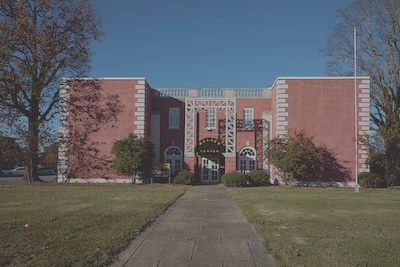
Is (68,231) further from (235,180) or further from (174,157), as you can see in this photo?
(174,157)

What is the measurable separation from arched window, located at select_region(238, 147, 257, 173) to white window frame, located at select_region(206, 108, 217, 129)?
9.91 ft

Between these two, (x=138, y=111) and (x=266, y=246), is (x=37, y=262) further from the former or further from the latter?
(x=138, y=111)

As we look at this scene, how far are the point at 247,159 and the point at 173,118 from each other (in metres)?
6.58

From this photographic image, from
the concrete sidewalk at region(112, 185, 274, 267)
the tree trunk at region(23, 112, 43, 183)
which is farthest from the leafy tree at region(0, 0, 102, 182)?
the concrete sidewalk at region(112, 185, 274, 267)

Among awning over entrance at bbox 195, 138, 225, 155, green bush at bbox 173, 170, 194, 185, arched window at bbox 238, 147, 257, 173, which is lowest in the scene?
green bush at bbox 173, 170, 194, 185

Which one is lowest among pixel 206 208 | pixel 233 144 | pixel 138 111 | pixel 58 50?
pixel 206 208

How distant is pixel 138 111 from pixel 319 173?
13476mm

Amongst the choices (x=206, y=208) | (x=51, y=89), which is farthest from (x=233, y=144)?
(x=206, y=208)

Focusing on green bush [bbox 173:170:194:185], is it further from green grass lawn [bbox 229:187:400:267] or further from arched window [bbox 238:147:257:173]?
green grass lawn [bbox 229:187:400:267]

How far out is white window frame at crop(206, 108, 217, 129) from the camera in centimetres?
2892

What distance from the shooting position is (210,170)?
94.5 ft

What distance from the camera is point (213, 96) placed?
95.6 feet

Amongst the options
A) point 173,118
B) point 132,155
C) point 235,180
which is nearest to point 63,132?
point 132,155

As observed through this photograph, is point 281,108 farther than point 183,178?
Yes
